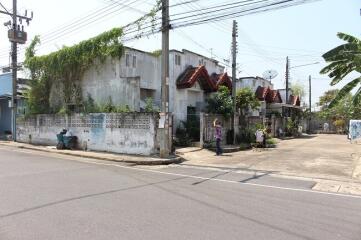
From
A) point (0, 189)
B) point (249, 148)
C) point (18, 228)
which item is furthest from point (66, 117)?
point (18, 228)

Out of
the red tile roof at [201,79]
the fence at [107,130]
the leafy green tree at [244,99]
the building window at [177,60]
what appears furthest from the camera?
the leafy green tree at [244,99]

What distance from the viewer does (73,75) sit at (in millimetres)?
27281

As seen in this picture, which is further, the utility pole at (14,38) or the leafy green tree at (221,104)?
the utility pole at (14,38)

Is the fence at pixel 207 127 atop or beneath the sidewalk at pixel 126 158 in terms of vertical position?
atop

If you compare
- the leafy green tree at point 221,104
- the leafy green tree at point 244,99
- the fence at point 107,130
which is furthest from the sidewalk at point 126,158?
the leafy green tree at point 244,99

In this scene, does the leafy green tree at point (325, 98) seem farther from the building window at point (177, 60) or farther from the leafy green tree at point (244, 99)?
the building window at point (177, 60)

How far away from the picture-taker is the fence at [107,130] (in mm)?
19891

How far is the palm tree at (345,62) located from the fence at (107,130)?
810 centimetres

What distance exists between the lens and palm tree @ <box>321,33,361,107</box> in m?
16.9

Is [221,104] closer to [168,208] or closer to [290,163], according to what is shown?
[290,163]

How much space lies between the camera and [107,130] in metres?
22.0

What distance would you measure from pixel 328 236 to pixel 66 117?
20597 mm

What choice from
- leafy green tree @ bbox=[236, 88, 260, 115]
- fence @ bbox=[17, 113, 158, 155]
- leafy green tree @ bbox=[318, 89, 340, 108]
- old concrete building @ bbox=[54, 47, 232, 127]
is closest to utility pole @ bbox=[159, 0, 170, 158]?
fence @ bbox=[17, 113, 158, 155]

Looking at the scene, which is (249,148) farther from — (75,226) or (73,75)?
(75,226)
